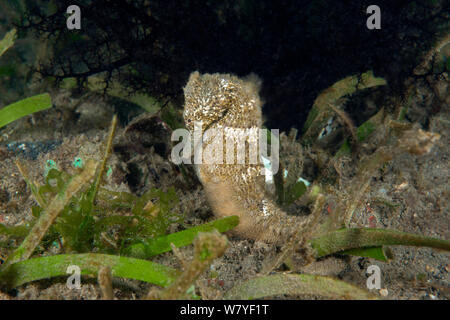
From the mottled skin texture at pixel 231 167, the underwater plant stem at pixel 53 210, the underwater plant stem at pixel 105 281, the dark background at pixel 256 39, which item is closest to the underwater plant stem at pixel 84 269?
the underwater plant stem at pixel 53 210

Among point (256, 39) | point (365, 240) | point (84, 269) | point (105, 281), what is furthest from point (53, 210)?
point (256, 39)

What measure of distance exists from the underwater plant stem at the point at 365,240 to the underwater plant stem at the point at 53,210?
169 centimetres

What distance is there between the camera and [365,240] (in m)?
2.12

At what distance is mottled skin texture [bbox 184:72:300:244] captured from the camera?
232 centimetres

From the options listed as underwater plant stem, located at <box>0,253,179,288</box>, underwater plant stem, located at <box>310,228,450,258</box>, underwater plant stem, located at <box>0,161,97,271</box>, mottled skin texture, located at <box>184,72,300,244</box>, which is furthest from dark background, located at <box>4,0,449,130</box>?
underwater plant stem, located at <box>310,228,450,258</box>

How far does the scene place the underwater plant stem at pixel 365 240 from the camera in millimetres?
2010

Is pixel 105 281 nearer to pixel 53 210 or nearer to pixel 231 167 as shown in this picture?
pixel 53 210

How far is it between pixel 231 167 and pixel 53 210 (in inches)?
51.3

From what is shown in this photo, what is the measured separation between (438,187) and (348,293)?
7.62 feet

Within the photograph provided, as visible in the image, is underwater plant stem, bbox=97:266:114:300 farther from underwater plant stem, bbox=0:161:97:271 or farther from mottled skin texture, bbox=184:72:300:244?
mottled skin texture, bbox=184:72:300:244

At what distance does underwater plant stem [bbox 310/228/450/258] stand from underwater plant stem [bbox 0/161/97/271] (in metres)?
1.69

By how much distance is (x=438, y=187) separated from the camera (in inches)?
128
